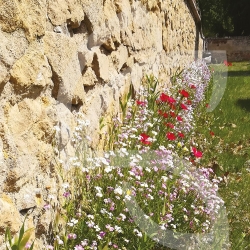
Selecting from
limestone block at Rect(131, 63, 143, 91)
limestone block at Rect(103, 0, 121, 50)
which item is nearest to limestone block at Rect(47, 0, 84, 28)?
limestone block at Rect(103, 0, 121, 50)

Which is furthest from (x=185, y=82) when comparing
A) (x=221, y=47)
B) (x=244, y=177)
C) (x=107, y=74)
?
(x=221, y=47)

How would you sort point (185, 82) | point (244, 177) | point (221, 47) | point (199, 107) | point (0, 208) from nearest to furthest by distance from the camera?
point (0, 208), point (244, 177), point (199, 107), point (185, 82), point (221, 47)

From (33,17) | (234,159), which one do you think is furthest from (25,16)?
(234,159)

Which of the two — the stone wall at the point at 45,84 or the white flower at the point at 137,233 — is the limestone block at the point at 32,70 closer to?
the stone wall at the point at 45,84

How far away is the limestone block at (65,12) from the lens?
2.16 metres

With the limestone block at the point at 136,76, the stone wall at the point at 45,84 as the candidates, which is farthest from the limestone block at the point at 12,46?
the limestone block at the point at 136,76

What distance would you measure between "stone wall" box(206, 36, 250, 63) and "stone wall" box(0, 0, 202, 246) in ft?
66.5

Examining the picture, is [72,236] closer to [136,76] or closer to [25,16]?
[25,16]

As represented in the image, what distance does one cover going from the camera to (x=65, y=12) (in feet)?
7.53

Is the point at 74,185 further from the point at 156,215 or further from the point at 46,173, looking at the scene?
the point at 156,215

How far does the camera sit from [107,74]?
10.2 feet

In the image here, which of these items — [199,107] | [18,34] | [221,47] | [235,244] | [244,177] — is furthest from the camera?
[221,47]

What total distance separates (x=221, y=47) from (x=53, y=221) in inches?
865

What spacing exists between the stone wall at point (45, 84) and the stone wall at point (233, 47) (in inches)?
798
